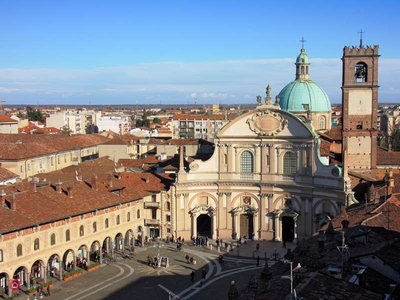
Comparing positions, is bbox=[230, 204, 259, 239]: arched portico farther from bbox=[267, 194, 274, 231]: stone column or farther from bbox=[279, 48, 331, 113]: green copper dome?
bbox=[279, 48, 331, 113]: green copper dome

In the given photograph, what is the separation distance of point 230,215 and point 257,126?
1055 centimetres

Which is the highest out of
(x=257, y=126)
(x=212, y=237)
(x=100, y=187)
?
(x=257, y=126)

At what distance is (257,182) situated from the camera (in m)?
66.5

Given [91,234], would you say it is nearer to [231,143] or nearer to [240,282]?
[240,282]

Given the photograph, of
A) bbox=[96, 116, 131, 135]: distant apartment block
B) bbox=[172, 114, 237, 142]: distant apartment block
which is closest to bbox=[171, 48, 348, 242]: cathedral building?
bbox=[172, 114, 237, 142]: distant apartment block

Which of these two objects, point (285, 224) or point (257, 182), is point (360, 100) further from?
point (285, 224)

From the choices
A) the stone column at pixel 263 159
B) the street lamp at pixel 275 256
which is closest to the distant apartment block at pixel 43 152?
the stone column at pixel 263 159

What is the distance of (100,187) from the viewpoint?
6188cm

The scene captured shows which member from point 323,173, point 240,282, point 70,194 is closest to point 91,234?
point 70,194

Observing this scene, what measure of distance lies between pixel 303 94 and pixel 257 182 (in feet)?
69.8

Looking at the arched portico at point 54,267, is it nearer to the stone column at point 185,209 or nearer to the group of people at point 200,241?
the group of people at point 200,241

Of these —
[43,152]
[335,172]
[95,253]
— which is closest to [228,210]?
[335,172]

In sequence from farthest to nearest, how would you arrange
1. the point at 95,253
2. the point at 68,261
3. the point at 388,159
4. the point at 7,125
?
the point at 7,125 < the point at 388,159 < the point at 95,253 < the point at 68,261

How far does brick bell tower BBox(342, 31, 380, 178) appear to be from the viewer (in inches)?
2534
